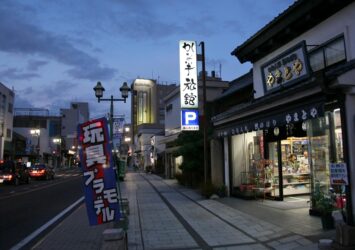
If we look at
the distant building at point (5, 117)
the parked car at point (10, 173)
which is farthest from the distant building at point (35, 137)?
the parked car at point (10, 173)

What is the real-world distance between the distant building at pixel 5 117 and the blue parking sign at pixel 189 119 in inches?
1401

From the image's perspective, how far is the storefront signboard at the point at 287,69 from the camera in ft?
40.9

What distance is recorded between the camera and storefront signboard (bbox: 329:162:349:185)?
8609 mm

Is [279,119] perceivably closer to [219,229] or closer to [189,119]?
[219,229]

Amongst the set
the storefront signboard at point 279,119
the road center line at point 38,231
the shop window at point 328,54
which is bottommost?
the road center line at point 38,231

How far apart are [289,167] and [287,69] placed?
486 centimetres

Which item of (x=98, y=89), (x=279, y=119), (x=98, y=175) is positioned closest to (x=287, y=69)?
(x=279, y=119)

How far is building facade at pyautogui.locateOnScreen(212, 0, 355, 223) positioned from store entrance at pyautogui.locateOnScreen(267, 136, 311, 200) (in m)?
0.04

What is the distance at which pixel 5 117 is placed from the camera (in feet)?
172

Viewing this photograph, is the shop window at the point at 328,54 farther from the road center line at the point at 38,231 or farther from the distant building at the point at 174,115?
the distant building at the point at 174,115

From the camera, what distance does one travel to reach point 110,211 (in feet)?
27.6

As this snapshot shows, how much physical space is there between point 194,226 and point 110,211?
4624mm

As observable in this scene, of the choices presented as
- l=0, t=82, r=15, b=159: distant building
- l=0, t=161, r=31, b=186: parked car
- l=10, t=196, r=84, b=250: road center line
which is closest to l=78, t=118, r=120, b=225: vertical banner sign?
l=10, t=196, r=84, b=250: road center line

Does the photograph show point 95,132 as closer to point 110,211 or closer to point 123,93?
point 110,211
